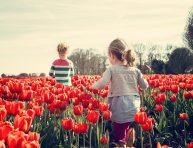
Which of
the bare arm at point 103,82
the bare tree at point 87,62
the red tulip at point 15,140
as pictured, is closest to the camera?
the red tulip at point 15,140

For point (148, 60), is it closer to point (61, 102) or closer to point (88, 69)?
point (88, 69)

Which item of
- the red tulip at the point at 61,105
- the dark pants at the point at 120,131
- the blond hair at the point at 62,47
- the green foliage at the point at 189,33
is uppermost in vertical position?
the green foliage at the point at 189,33

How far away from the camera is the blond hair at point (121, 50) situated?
20.7 feet

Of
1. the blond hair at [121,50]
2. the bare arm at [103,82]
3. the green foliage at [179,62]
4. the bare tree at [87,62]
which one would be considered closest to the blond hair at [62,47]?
the blond hair at [121,50]

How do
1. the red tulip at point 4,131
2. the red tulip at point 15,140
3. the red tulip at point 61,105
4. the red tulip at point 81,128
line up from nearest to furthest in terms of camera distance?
the red tulip at point 15,140 → the red tulip at point 4,131 → the red tulip at point 81,128 → the red tulip at point 61,105

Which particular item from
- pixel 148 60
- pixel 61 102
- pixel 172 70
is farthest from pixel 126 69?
pixel 148 60

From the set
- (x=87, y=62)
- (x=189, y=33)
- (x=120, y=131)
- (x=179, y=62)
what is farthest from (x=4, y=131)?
(x=87, y=62)

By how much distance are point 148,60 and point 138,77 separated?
6895 cm

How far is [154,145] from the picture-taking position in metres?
6.31

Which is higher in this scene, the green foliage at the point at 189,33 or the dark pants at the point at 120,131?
the green foliage at the point at 189,33

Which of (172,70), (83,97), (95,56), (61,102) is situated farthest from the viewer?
(95,56)

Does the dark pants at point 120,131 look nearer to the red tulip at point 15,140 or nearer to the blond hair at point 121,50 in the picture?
the blond hair at point 121,50

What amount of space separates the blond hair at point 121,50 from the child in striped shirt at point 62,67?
135 inches

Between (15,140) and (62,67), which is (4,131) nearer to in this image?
(15,140)
